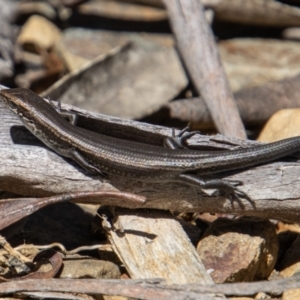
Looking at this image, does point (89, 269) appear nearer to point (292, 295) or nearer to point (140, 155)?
point (140, 155)

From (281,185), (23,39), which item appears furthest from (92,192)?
(23,39)

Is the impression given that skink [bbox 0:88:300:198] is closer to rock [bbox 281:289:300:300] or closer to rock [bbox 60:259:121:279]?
rock [bbox 60:259:121:279]

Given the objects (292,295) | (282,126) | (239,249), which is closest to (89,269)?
(239,249)

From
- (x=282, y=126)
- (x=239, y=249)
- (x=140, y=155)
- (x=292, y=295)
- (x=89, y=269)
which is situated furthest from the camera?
(x=282, y=126)

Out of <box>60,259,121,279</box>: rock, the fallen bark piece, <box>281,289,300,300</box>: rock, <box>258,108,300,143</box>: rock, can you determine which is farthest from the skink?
<box>258,108,300,143</box>: rock

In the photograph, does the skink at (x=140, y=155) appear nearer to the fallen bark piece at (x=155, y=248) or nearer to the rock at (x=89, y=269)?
the fallen bark piece at (x=155, y=248)

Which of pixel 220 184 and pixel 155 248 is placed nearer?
pixel 155 248
